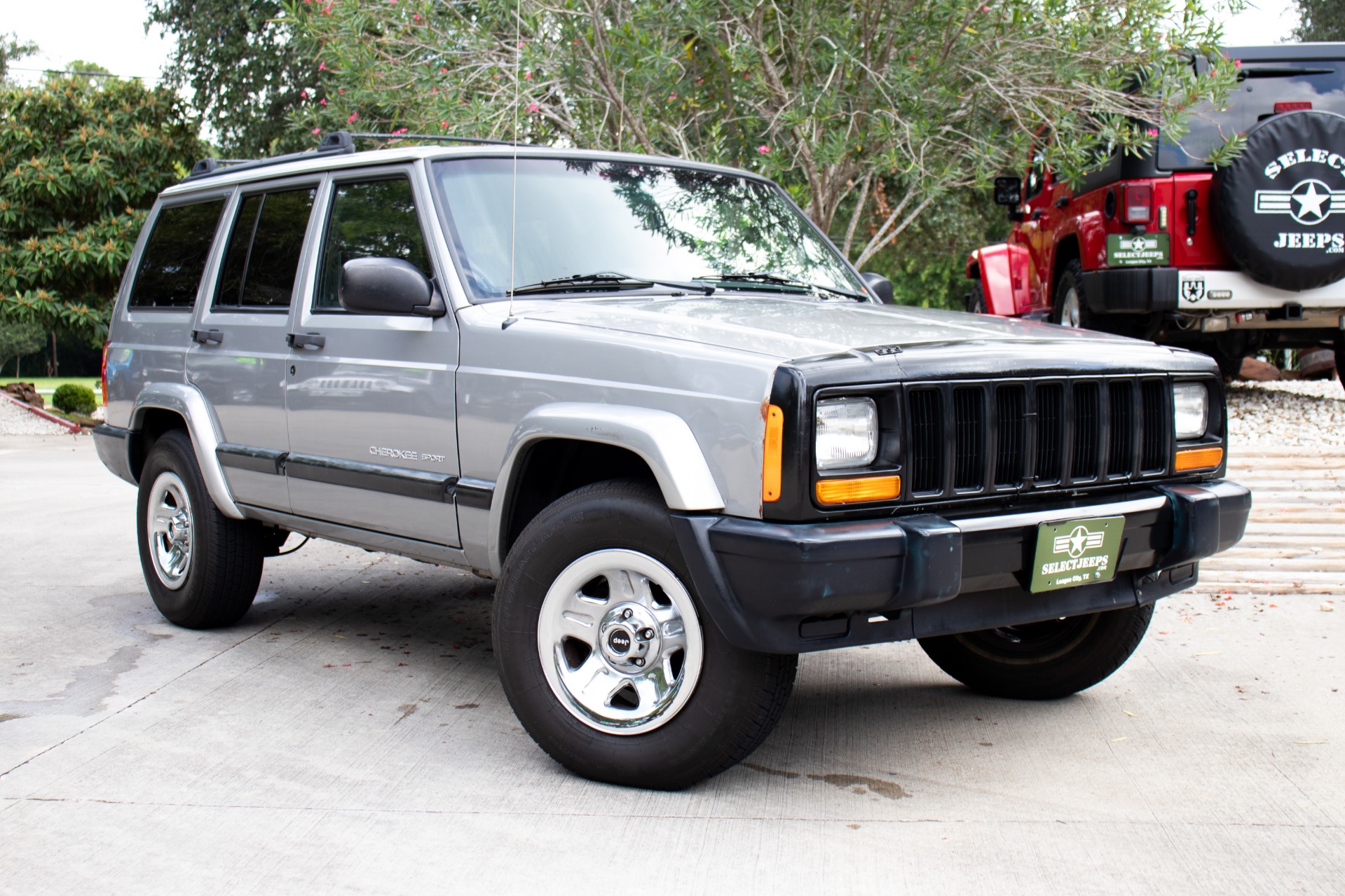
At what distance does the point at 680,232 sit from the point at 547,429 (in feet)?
4.07

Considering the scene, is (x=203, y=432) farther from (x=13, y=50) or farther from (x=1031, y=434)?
(x=13, y=50)

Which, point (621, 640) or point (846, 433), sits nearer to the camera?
point (846, 433)

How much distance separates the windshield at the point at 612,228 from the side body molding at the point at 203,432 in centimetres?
168

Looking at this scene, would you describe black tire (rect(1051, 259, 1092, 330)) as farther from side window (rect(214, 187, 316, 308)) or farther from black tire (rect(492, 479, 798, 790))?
black tire (rect(492, 479, 798, 790))

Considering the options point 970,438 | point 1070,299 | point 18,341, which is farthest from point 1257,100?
point 18,341

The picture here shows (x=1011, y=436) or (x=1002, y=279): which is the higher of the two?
(x=1002, y=279)

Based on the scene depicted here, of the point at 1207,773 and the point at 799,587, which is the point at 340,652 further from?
the point at 1207,773

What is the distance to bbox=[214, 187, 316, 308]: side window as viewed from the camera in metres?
5.03

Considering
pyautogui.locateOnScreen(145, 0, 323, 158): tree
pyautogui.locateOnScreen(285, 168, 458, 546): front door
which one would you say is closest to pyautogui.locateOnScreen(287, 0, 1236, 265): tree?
pyautogui.locateOnScreen(285, 168, 458, 546): front door

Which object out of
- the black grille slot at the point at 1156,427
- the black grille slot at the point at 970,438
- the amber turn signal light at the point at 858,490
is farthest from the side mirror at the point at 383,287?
the black grille slot at the point at 1156,427

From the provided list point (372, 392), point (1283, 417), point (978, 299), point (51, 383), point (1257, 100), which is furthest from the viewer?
point (51, 383)

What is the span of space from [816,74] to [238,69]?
503 inches

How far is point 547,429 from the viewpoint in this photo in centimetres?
368

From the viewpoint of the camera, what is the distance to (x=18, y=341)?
4138cm
